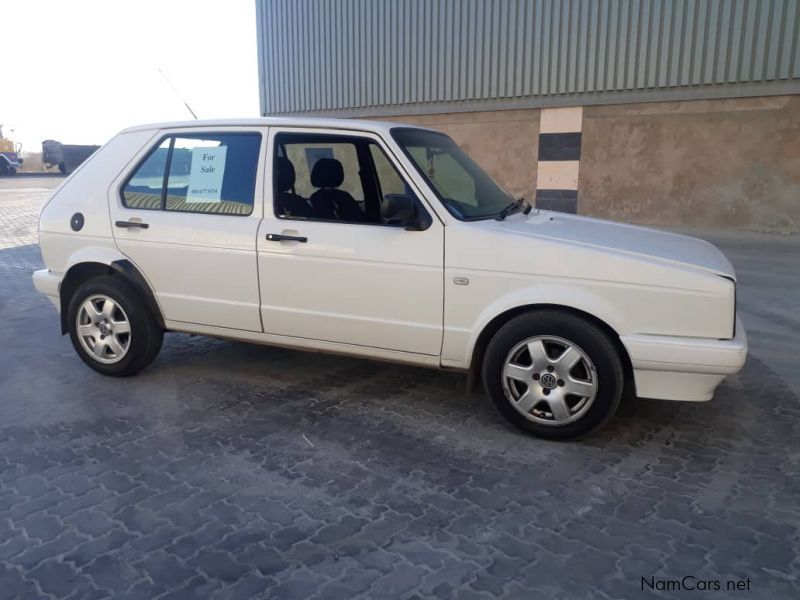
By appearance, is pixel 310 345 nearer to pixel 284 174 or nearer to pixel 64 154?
pixel 284 174

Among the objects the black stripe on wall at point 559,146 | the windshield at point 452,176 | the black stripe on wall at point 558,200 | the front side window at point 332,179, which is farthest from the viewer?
the black stripe on wall at point 558,200

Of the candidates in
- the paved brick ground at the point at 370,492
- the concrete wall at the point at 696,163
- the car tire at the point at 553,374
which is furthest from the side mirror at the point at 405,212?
the concrete wall at the point at 696,163

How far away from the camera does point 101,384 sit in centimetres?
473

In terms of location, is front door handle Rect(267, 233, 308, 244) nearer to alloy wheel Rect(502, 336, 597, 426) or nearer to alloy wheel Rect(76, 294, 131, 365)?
alloy wheel Rect(76, 294, 131, 365)

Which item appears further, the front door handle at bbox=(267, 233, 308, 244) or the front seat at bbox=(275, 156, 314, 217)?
the front seat at bbox=(275, 156, 314, 217)

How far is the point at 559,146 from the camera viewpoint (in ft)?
42.7

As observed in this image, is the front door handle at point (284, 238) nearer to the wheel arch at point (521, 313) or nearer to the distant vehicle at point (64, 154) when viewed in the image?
the wheel arch at point (521, 313)

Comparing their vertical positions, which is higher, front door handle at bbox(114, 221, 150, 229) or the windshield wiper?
the windshield wiper

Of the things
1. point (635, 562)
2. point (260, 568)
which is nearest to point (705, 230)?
point (635, 562)

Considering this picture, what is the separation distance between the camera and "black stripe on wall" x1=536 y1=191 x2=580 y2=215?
43.4 ft

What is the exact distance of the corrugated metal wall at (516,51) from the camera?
36.0 feet

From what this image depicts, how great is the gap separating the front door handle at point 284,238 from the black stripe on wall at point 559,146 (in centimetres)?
1008

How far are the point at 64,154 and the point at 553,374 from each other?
1995 inches

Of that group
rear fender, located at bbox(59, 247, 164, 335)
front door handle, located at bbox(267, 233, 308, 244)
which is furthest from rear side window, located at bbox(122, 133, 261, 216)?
rear fender, located at bbox(59, 247, 164, 335)
